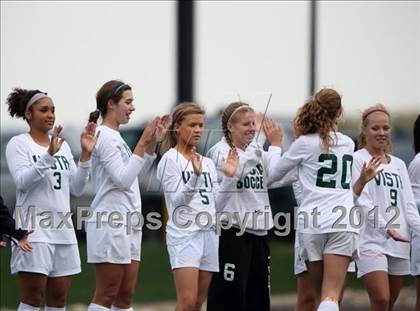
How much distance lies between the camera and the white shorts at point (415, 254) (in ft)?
34.6

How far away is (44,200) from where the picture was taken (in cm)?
940

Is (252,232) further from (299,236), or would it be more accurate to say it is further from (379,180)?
(379,180)

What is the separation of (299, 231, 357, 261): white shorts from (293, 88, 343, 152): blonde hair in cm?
63

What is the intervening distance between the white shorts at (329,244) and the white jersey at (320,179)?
5 centimetres

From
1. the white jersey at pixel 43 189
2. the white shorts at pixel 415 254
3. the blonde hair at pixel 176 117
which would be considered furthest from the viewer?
the white shorts at pixel 415 254

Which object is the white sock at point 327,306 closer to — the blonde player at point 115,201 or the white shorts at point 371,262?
the white shorts at point 371,262

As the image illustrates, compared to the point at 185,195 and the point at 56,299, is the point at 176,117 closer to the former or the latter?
the point at 185,195

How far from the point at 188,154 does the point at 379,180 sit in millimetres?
1524

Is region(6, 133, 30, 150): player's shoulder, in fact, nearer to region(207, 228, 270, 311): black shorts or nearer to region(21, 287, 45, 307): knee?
region(21, 287, 45, 307): knee

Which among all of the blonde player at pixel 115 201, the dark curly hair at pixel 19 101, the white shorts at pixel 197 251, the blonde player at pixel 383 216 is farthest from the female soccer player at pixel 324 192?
the dark curly hair at pixel 19 101

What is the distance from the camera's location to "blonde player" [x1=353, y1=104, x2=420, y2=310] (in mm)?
9898

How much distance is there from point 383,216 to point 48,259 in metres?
2.61

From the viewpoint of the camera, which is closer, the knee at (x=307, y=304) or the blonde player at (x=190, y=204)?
the blonde player at (x=190, y=204)

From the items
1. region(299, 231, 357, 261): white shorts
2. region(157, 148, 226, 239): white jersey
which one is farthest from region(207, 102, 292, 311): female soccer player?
region(299, 231, 357, 261): white shorts
